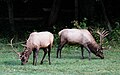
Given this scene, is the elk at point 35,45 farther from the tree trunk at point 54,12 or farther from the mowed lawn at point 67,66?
the tree trunk at point 54,12

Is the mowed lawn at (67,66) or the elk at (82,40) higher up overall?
the elk at (82,40)

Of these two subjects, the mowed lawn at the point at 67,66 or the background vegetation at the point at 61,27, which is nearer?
the mowed lawn at the point at 67,66

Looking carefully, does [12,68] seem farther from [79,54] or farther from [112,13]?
[112,13]

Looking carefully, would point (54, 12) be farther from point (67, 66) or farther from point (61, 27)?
point (67, 66)

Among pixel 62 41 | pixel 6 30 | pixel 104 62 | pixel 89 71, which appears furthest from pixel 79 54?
pixel 6 30

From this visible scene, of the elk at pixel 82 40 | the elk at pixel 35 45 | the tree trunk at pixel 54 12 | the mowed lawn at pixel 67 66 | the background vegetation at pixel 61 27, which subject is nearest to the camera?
the mowed lawn at pixel 67 66

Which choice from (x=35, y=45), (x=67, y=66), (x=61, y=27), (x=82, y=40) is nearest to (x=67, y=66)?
(x=67, y=66)

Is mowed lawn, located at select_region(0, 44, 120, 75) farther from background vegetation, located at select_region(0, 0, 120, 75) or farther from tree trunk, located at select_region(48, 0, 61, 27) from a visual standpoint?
tree trunk, located at select_region(48, 0, 61, 27)

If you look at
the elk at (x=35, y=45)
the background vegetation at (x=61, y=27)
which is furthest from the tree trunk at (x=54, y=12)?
the elk at (x=35, y=45)

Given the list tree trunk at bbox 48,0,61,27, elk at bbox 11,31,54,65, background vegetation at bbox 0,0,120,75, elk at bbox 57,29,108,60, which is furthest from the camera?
tree trunk at bbox 48,0,61,27

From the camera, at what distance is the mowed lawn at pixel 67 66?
1213 centimetres

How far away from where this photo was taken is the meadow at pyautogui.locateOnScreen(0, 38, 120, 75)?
12133mm

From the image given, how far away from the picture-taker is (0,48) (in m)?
18.3

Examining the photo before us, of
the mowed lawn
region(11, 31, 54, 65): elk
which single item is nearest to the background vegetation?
the mowed lawn
